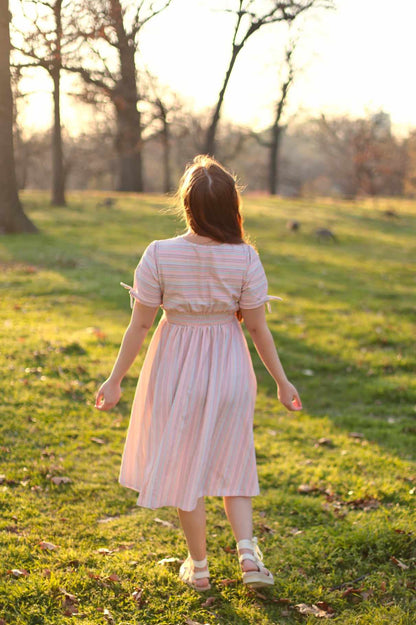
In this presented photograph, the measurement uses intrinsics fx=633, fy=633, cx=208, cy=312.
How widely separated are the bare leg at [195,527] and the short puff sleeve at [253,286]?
1051 millimetres

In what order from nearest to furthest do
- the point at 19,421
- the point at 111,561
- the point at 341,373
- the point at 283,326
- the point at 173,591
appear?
the point at 173,591
the point at 111,561
the point at 19,421
the point at 341,373
the point at 283,326

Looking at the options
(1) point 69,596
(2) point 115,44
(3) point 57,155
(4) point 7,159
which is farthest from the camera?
(3) point 57,155

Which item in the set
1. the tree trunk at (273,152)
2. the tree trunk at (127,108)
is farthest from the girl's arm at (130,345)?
the tree trunk at (273,152)

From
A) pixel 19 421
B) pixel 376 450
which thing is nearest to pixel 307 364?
pixel 376 450

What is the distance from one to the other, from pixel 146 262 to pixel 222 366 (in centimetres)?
65

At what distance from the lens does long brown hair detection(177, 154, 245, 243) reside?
301 cm

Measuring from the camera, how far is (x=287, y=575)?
3666 mm

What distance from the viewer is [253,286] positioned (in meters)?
3.18

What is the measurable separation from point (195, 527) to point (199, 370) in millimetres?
816

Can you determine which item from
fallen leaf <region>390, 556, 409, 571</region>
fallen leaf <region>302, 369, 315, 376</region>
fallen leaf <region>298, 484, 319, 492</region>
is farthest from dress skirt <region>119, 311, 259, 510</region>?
fallen leaf <region>302, 369, 315, 376</region>

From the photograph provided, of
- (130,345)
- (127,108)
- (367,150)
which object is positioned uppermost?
(367,150)

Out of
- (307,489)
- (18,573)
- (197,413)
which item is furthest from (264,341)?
(307,489)

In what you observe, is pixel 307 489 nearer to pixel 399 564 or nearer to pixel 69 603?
pixel 399 564

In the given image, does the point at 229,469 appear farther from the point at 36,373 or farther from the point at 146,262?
the point at 36,373
